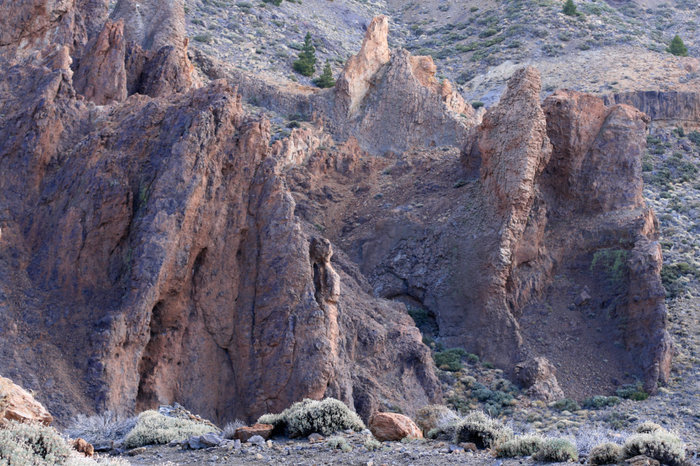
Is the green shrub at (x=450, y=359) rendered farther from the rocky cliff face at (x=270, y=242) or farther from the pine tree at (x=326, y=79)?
the pine tree at (x=326, y=79)

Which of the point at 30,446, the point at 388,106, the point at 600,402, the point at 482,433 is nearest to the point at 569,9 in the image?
the point at 388,106

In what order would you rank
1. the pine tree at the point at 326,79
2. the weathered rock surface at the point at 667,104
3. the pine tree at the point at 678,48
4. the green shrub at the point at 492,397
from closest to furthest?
the green shrub at the point at 492,397 < the weathered rock surface at the point at 667,104 < the pine tree at the point at 326,79 < the pine tree at the point at 678,48

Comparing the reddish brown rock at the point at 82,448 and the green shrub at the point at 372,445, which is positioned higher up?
the green shrub at the point at 372,445

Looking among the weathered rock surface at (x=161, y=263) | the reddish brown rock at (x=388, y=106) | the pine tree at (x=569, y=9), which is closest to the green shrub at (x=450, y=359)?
the weathered rock surface at (x=161, y=263)

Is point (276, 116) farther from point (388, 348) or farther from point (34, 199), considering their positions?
point (34, 199)

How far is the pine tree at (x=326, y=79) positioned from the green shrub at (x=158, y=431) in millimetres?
52408

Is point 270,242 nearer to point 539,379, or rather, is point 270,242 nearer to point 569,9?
point 539,379

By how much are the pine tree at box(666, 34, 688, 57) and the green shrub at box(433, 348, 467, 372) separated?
5671 cm

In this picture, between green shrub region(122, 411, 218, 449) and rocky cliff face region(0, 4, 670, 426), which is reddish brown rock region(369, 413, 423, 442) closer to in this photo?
green shrub region(122, 411, 218, 449)

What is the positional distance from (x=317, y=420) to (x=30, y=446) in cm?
713

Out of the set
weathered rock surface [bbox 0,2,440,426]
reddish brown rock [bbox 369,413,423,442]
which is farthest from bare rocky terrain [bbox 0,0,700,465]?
reddish brown rock [bbox 369,413,423,442]

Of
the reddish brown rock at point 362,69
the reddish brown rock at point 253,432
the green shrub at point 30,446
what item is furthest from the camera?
the reddish brown rock at point 362,69

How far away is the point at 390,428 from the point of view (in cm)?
1912

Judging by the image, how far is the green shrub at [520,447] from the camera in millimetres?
16438
